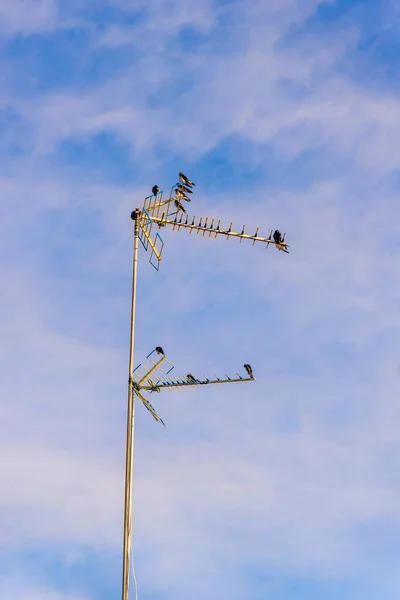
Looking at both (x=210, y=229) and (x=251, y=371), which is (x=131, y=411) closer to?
(x=251, y=371)

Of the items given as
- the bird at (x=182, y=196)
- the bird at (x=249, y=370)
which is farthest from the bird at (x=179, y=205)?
the bird at (x=249, y=370)

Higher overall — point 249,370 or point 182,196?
point 182,196

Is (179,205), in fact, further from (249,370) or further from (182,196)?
(249,370)

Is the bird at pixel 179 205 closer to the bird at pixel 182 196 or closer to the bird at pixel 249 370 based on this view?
the bird at pixel 182 196

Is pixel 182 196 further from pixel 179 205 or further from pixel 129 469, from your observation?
pixel 129 469

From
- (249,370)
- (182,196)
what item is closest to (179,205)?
(182,196)

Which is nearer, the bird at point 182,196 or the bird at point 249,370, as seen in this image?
the bird at point 249,370

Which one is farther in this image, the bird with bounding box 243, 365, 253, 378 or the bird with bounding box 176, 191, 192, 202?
the bird with bounding box 176, 191, 192, 202

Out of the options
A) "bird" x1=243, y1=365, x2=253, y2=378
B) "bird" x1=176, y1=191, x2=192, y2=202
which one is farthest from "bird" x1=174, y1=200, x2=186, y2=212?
"bird" x1=243, y1=365, x2=253, y2=378

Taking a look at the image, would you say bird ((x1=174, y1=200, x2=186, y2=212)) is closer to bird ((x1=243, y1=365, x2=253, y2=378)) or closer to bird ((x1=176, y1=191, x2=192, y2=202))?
bird ((x1=176, y1=191, x2=192, y2=202))

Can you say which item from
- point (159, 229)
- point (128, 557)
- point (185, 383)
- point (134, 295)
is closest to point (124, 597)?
point (128, 557)

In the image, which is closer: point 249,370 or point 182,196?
point 249,370

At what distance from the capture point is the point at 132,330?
4766 cm

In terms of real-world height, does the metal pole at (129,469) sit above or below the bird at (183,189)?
below
